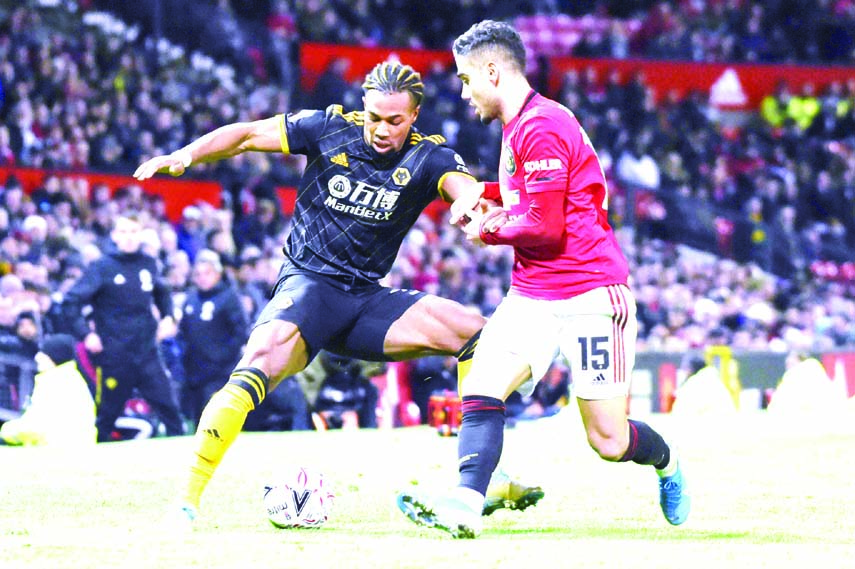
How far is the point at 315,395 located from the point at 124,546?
28.2 feet

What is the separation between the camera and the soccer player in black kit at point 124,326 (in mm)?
A: 13555

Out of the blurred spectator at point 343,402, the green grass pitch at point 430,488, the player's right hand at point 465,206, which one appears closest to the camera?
the green grass pitch at point 430,488

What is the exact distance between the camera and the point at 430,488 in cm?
706

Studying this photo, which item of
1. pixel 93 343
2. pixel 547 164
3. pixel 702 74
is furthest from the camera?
pixel 702 74

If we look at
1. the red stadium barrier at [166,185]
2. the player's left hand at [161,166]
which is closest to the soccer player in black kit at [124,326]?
the red stadium barrier at [166,185]

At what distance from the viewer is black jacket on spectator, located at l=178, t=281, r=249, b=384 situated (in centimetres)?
1416

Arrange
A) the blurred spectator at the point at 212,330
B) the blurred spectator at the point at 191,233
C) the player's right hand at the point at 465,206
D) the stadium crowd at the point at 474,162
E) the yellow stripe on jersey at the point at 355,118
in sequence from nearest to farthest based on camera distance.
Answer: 1. the player's right hand at the point at 465,206
2. the yellow stripe on jersey at the point at 355,118
3. the blurred spectator at the point at 212,330
4. the stadium crowd at the point at 474,162
5. the blurred spectator at the point at 191,233

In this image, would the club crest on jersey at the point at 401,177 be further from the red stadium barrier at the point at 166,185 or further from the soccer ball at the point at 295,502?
the red stadium barrier at the point at 166,185

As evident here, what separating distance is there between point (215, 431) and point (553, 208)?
6.17 ft

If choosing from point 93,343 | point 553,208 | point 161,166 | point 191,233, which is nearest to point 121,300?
point 93,343

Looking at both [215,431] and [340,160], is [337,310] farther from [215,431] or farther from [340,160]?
[215,431]

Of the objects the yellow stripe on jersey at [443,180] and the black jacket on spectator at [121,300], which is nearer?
the yellow stripe on jersey at [443,180]

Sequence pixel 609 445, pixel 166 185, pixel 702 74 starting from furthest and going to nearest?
pixel 702 74, pixel 166 185, pixel 609 445

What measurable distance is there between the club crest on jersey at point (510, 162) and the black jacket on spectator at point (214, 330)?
24.5ft
